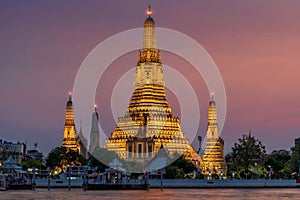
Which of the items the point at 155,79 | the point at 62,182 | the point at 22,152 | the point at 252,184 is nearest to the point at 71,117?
the point at 155,79

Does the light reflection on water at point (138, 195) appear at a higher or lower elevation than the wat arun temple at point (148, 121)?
lower

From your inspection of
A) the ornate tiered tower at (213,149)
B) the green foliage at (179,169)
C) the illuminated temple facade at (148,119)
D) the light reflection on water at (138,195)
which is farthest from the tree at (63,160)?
the light reflection on water at (138,195)

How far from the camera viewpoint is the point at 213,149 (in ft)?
413

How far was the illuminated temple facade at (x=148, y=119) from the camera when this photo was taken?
375 feet

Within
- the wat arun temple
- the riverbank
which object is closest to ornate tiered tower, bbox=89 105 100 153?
the wat arun temple

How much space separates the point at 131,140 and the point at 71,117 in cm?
1663

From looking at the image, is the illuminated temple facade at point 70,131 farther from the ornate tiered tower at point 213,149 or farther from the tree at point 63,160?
the ornate tiered tower at point 213,149

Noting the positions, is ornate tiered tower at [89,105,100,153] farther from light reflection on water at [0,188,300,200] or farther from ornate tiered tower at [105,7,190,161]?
light reflection on water at [0,188,300,200]

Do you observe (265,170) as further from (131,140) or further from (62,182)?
(62,182)

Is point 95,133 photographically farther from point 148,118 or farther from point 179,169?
point 179,169

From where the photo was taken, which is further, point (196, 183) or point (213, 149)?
point (213, 149)

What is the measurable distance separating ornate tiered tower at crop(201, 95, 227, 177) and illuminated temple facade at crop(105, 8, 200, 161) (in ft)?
20.7

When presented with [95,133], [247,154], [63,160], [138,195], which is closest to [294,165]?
[247,154]

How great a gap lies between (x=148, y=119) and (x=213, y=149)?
639 inches
